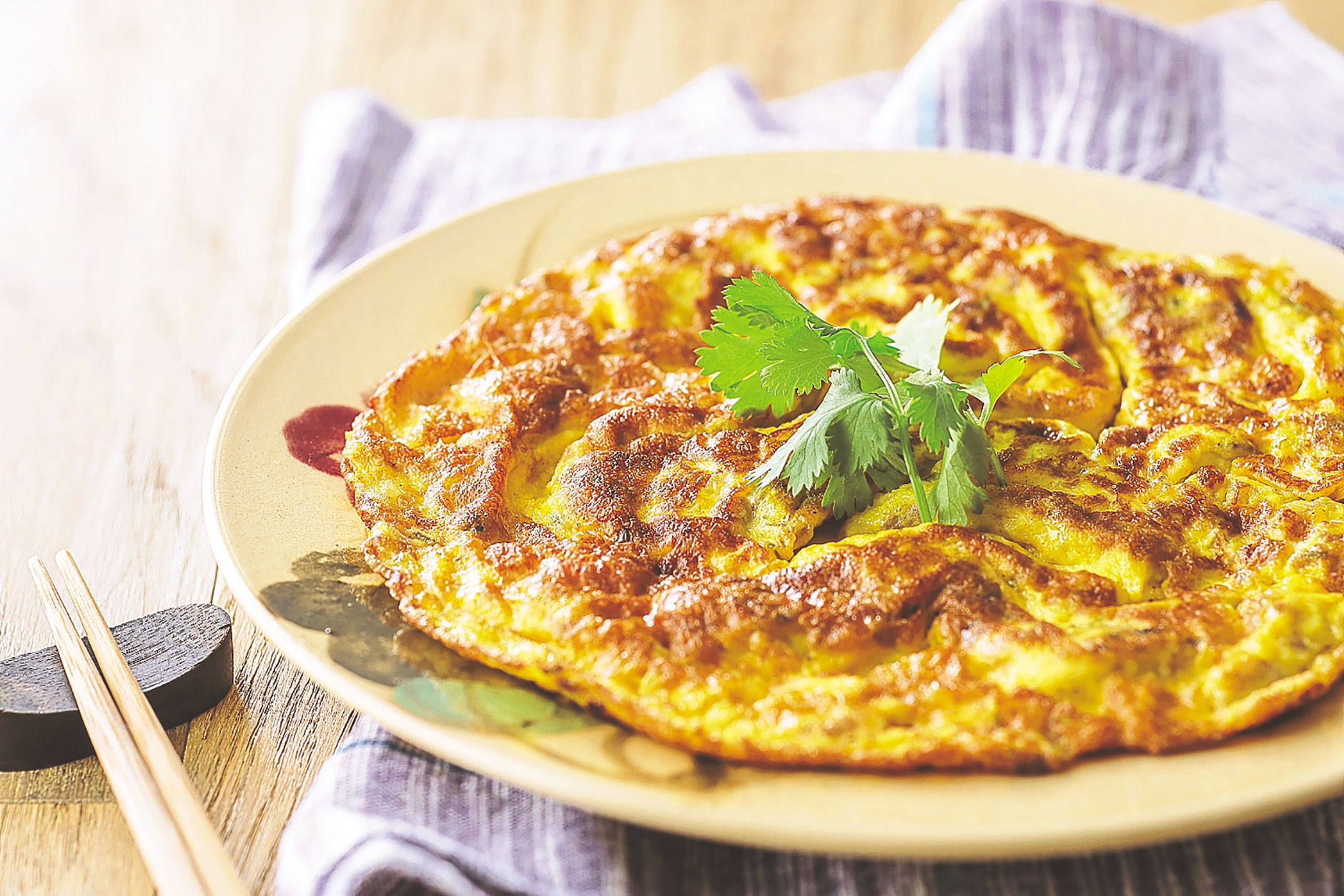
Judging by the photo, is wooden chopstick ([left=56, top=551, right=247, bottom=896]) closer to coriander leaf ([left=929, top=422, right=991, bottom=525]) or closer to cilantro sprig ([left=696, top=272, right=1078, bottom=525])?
cilantro sprig ([left=696, top=272, right=1078, bottom=525])

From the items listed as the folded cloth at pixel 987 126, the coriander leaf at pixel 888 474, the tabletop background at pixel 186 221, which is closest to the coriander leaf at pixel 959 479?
the coriander leaf at pixel 888 474

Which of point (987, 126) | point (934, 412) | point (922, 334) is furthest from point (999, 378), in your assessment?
point (987, 126)

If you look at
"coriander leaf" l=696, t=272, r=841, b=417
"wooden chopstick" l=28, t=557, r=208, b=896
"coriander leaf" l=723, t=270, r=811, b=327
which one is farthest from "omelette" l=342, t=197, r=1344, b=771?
"wooden chopstick" l=28, t=557, r=208, b=896

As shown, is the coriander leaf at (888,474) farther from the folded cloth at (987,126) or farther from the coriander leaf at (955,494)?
the folded cloth at (987,126)

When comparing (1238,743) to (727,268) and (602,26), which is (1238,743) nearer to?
(727,268)

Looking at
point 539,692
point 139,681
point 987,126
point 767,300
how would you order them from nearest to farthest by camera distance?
point 539,692 → point 139,681 → point 767,300 → point 987,126

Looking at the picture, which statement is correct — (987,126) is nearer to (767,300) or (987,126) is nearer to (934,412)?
(767,300)
